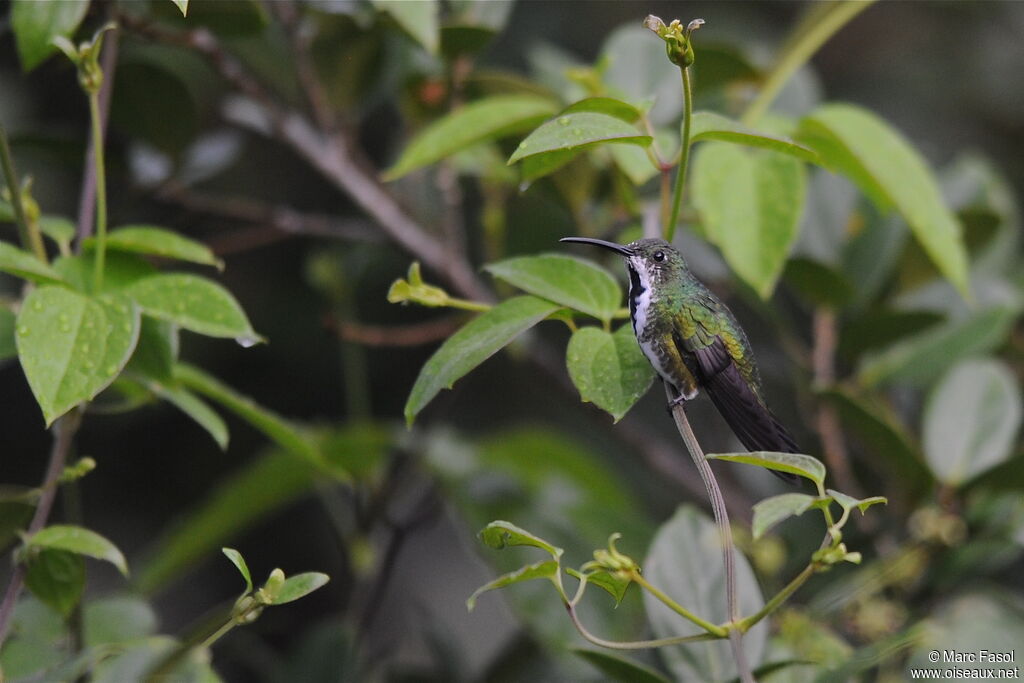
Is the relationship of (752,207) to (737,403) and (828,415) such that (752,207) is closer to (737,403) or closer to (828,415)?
(737,403)

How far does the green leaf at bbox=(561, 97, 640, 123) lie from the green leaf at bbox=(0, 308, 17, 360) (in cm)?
58

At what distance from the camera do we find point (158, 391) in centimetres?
107

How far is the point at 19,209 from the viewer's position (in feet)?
3.10

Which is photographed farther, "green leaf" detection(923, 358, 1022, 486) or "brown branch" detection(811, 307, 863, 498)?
"brown branch" detection(811, 307, 863, 498)

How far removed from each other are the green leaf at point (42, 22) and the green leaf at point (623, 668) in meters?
0.79

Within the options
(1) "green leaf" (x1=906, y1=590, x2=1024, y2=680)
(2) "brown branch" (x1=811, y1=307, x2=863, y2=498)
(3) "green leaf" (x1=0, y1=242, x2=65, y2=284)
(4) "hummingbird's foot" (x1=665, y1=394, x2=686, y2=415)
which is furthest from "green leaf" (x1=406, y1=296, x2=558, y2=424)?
(2) "brown branch" (x1=811, y1=307, x2=863, y2=498)

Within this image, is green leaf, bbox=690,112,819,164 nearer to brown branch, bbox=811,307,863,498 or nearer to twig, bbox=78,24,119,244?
twig, bbox=78,24,119,244

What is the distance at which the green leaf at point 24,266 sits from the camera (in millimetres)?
878

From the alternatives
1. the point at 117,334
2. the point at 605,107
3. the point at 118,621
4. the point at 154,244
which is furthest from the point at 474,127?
the point at 118,621

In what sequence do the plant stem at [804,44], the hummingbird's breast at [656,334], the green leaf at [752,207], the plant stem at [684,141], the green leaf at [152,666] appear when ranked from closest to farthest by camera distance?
the green leaf at [152,666]
the plant stem at [684,141]
the hummingbird's breast at [656,334]
the green leaf at [752,207]
the plant stem at [804,44]

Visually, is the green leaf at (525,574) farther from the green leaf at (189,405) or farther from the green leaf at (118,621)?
the green leaf at (118,621)

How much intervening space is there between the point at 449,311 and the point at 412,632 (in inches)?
39.7

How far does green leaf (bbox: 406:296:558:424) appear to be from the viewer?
2.75 ft

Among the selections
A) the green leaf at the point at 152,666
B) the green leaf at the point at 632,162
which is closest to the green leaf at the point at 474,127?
the green leaf at the point at 632,162
